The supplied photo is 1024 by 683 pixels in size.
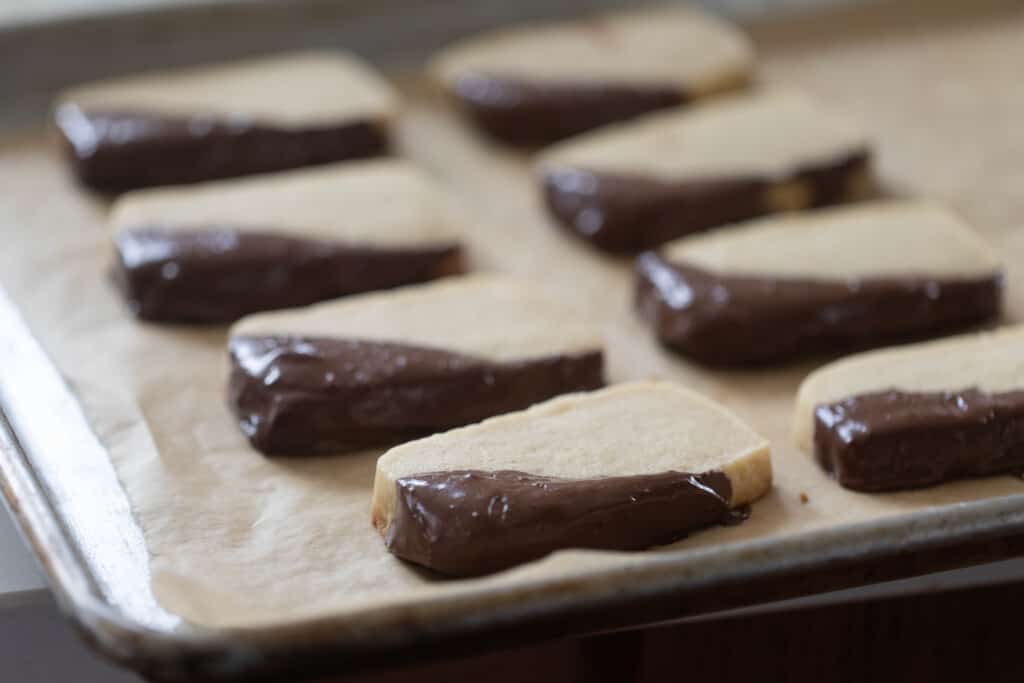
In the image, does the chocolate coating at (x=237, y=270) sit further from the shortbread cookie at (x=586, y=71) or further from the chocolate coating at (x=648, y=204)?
the shortbread cookie at (x=586, y=71)

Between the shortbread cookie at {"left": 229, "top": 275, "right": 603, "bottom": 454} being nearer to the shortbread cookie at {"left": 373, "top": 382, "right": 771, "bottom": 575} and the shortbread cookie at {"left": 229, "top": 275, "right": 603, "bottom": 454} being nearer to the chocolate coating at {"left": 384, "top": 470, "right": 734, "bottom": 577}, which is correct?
the shortbread cookie at {"left": 373, "top": 382, "right": 771, "bottom": 575}

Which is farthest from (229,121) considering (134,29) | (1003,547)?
(1003,547)

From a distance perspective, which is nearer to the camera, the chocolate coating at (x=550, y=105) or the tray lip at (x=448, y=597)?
the tray lip at (x=448, y=597)

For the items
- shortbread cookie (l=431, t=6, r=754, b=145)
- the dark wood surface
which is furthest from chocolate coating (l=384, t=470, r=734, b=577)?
shortbread cookie (l=431, t=6, r=754, b=145)

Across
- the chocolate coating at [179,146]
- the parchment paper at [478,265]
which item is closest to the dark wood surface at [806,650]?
the parchment paper at [478,265]

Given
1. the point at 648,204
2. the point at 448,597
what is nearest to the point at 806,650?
the point at 448,597
